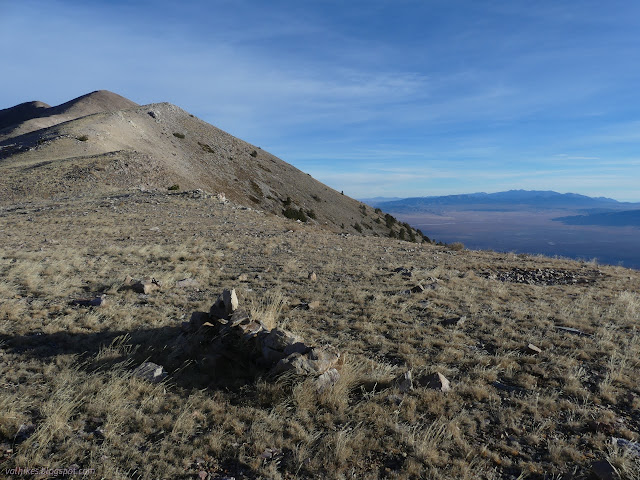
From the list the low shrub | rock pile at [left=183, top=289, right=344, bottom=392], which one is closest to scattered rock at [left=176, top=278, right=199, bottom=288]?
rock pile at [left=183, top=289, right=344, bottom=392]

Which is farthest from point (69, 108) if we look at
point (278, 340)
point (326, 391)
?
point (326, 391)

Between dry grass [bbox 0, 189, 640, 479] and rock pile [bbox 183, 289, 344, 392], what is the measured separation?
21cm

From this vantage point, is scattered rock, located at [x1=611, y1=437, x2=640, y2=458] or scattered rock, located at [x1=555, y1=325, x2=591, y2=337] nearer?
scattered rock, located at [x1=611, y1=437, x2=640, y2=458]

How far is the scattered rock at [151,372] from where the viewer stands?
5367mm

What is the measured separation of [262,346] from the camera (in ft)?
19.6

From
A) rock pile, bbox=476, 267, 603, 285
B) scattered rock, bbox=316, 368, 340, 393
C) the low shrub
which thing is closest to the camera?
scattered rock, bbox=316, 368, 340, 393

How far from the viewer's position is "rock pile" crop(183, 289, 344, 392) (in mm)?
5422

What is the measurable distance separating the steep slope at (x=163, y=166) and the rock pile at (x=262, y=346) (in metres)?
26.9

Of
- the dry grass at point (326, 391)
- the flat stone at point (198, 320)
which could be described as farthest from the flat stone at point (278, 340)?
the flat stone at point (198, 320)

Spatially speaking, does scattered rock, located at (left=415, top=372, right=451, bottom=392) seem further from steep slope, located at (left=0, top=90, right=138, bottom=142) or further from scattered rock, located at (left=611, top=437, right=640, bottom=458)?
steep slope, located at (left=0, top=90, right=138, bottom=142)

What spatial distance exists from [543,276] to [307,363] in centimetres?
1226

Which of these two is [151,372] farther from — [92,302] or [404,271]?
[404,271]

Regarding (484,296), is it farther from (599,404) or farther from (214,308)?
(214,308)

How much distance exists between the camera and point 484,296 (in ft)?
34.4
